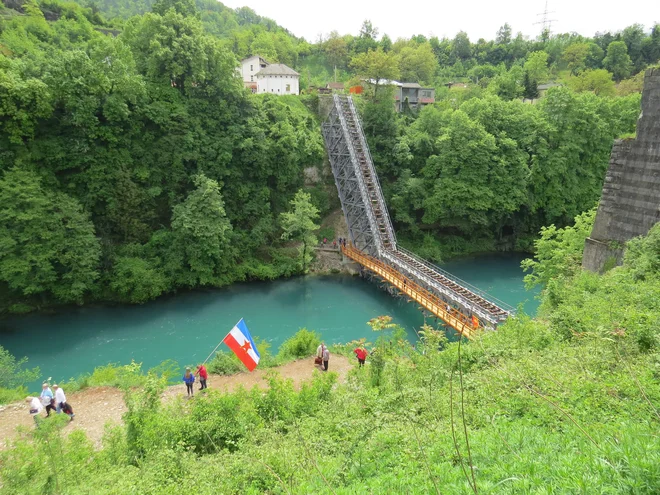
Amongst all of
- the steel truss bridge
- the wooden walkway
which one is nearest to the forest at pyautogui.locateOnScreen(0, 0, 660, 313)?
the steel truss bridge

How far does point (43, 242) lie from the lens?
17703mm

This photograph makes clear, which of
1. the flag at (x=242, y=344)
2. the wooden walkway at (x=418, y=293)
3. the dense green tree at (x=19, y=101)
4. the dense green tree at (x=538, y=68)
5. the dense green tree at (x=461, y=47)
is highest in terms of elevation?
the dense green tree at (x=461, y=47)

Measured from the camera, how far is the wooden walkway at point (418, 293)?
16047 millimetres

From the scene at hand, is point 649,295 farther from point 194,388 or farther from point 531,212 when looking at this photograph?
point 531,212

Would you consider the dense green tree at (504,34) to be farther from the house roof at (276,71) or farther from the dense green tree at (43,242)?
the dense green tree at (43,242)

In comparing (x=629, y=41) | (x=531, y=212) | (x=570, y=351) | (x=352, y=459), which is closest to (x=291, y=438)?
(x=352, y=459)

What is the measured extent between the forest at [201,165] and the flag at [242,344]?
10.8 metres

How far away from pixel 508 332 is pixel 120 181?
62.4 ft

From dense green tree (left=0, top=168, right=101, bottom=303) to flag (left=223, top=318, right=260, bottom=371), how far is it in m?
11.4

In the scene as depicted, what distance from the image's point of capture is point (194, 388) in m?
11.3

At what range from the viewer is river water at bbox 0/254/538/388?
53.1 ft

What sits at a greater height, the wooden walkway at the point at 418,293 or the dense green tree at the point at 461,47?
the dense green tree at the point at 461,47

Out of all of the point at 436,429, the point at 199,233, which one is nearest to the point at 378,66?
the point at 199,233

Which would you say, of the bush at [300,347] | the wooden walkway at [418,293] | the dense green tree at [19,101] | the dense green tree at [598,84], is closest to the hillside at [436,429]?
the bush at [300,347]
